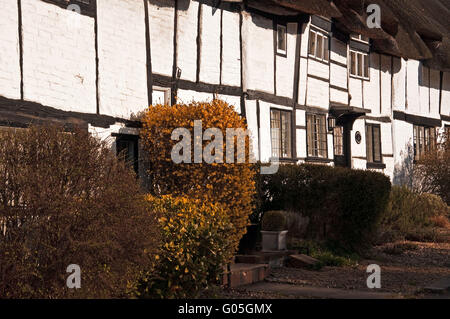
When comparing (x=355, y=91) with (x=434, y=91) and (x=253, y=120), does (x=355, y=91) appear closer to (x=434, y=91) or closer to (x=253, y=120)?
(x=253, y=120)

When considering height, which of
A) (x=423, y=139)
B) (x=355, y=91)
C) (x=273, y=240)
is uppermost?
(x=355, y=91)

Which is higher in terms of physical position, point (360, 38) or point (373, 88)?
point (360, 38)

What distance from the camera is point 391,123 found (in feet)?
72.6

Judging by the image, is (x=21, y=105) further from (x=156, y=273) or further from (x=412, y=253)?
(x=412, y=253)

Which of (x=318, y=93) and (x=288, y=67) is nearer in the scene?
(x=288, y=67)

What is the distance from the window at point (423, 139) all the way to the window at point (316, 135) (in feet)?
21.3

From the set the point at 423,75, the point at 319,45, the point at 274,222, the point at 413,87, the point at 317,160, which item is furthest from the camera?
the point at 423,75

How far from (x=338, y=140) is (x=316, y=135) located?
1.83m

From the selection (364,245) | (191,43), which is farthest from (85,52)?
(364,245)

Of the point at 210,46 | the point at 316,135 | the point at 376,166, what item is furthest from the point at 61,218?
the point at 376,166

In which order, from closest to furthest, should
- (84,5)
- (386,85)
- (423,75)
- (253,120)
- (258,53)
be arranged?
(84,5) < (253,120) < (258,53) < (386,85) < (423,75)

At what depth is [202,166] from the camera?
36.6 ft

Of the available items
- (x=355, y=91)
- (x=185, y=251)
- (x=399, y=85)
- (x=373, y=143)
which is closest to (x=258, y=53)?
(x=355, y=91)

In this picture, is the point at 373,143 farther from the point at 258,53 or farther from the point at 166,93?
the point at 166,93
